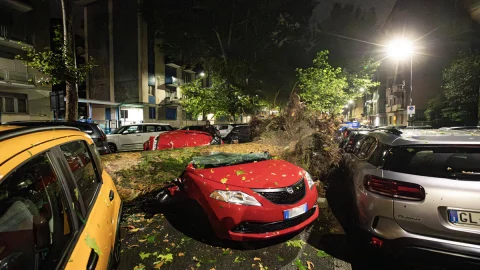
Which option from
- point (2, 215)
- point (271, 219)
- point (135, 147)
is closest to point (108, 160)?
point (271, 219)

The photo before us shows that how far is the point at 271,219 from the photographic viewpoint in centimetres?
306

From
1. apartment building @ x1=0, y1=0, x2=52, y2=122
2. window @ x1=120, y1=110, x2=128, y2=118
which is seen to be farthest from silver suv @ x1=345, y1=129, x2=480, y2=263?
window @ x1=120, y1=110, x2=128, y2=118

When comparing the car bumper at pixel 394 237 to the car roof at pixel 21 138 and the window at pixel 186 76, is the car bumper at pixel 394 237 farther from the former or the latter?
the window at pixel 186 76

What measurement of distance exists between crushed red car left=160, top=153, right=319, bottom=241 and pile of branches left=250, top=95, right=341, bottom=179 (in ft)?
11.2

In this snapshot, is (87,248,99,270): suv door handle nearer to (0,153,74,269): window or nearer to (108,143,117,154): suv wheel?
(0,153,74,269): window

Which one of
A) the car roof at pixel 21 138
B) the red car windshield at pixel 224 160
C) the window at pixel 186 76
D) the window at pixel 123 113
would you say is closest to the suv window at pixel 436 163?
the red car windshield at pixel 224 160

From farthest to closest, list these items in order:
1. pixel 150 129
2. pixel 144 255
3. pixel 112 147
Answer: pixel 150 129 < pixel 112 147 < pixel 144 255

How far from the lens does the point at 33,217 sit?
4.45 ft

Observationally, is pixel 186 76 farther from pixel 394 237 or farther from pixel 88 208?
pixel 394 237

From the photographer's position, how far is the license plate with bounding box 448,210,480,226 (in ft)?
7.50

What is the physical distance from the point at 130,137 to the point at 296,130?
948 cm

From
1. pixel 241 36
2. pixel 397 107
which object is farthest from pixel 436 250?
pixel 397 107

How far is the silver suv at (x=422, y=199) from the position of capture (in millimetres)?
2316

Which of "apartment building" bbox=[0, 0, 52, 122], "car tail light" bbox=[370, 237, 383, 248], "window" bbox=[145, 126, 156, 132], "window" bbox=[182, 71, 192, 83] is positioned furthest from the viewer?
"window" bbox=[182, 71, 192, 83]
